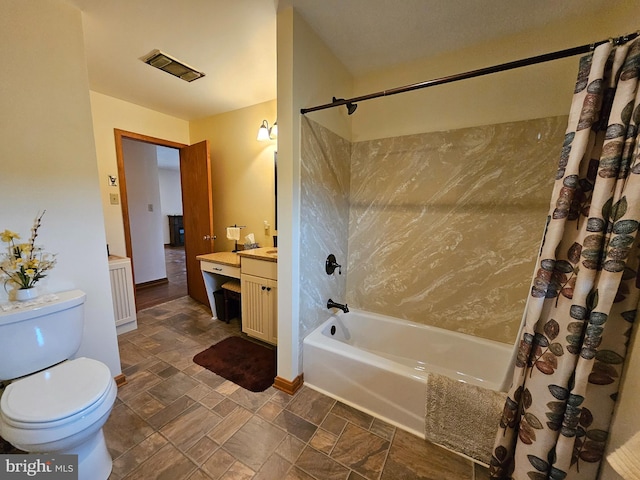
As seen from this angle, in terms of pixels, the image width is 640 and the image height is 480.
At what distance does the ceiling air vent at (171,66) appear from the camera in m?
1.90

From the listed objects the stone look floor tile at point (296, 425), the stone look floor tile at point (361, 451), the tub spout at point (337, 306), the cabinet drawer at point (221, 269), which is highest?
the cabinet drawer at point (221, 269)

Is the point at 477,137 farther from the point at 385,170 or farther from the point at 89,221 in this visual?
the point at 89,221

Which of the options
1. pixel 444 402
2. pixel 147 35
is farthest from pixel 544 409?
pixel 147 35

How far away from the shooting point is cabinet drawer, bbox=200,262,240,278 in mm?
2424

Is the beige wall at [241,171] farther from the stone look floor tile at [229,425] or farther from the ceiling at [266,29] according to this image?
the stone look floor tile at [229,425]

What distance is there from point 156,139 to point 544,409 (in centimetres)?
405

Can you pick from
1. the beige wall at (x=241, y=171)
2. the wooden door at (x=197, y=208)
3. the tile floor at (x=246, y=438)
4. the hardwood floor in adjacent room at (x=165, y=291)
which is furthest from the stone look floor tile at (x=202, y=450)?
the hardwood floor in adjacent room at (x=165, y=291)

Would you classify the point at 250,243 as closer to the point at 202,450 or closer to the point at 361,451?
the point at 202,450

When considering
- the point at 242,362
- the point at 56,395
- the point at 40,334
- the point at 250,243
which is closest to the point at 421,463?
the point at 242,362

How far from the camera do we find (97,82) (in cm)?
231

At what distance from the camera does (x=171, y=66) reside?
2035 millimetres

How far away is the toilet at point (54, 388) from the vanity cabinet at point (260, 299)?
1098mm

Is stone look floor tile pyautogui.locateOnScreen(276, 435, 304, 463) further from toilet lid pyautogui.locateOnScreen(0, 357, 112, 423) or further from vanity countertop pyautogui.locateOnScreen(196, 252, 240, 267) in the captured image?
vanity countertop pyautogui.locateOnScreen(196, 252, 240, 267)

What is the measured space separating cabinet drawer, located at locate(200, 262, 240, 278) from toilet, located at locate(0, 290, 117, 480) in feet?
3.74
